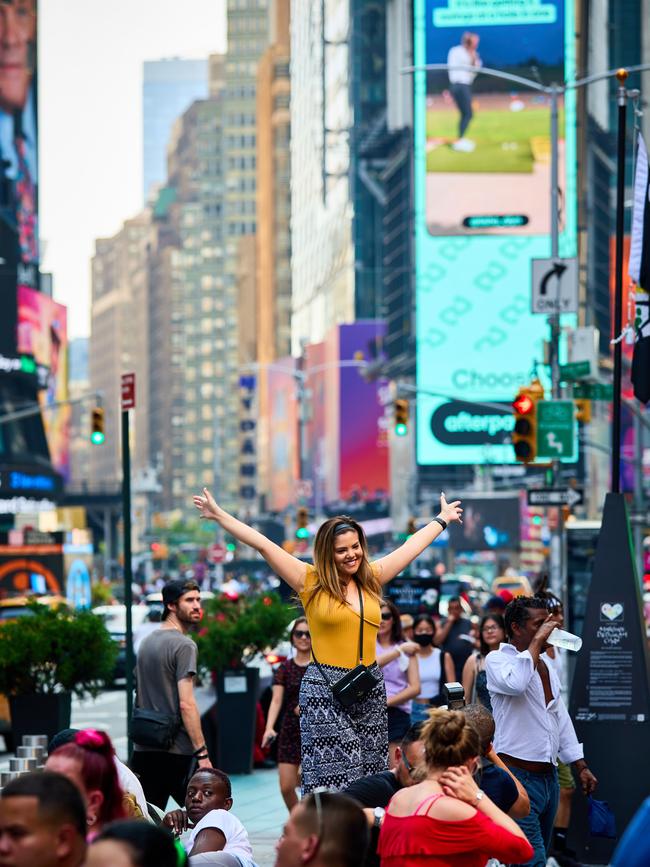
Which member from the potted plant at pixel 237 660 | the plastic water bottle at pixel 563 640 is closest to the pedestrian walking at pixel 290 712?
the plastic water bottle at pixel 563 640

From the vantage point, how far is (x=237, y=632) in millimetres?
19484

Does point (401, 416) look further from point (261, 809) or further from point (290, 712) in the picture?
point (290, 712)

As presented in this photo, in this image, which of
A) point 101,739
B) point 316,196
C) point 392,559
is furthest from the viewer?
point 316,196

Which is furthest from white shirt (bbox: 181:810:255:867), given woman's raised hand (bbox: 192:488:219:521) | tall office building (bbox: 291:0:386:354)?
tall office building (bbox: 291:0:386:354)

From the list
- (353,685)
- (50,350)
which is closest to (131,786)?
(353,685)

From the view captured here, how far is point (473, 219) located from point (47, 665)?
253ft

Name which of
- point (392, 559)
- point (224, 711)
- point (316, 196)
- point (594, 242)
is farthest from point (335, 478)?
point (392, 559)

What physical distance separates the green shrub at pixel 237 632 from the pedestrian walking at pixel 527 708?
956cm

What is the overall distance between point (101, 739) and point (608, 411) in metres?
91.4

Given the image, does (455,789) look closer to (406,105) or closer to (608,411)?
(608,411)

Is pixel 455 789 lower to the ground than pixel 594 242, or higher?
lower

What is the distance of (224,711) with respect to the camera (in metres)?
19.0

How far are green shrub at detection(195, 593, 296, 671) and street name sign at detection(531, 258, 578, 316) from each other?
8.50m

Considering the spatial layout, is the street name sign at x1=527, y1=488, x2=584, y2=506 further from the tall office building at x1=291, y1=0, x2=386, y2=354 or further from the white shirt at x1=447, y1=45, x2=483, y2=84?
the tall office building at x1=291, y1=0, x2=386, y2=354
